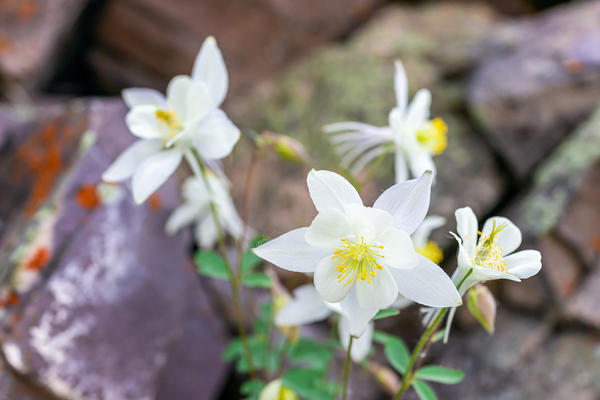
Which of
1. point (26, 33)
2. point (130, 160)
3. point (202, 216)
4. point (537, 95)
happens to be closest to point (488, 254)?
point (130, 160)

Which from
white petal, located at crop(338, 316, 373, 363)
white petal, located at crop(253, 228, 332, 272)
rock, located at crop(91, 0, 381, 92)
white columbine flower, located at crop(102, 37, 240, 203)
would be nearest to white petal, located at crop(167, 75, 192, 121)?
white columbine flower, located at crop(102, 37, 240, 203)

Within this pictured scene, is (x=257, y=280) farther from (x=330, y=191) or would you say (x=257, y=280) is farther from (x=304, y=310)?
(x=330, y=191)

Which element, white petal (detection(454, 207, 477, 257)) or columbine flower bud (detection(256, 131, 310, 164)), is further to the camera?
columbine flower bud (detection(256, 131, 310, 164))

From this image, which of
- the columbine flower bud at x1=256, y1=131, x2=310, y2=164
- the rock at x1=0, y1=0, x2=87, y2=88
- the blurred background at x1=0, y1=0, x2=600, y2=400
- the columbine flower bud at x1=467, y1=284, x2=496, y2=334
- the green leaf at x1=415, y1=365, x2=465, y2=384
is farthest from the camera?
the rock at x1=0, y1=0, x2=87, y2=88

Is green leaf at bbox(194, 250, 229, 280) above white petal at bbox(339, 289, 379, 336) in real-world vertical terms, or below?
below

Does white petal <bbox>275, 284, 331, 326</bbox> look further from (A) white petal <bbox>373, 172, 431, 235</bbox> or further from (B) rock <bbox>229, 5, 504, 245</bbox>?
(B) rock <bbox>229, 5, 504, 245</bbox>

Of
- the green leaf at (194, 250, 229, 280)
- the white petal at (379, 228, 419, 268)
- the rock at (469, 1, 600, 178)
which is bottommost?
the rock at (469, 1, 600, 178)

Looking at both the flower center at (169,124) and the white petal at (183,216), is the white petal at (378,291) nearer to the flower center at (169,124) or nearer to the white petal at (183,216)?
the flower center at (169,124)
